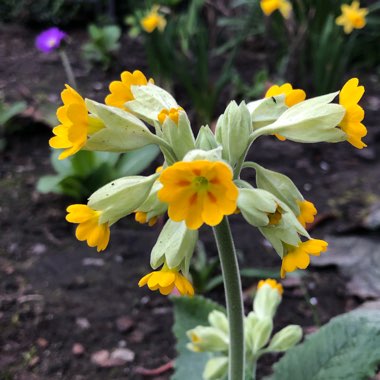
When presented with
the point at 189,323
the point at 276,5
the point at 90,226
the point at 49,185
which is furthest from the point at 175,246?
the point at 276,5

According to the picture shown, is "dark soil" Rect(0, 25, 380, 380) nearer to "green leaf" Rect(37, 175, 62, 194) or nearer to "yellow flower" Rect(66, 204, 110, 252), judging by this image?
"green leaf" Rect(37, 175, 62, 194)

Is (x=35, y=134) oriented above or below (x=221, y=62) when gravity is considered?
below

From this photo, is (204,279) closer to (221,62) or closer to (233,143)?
(233,143)

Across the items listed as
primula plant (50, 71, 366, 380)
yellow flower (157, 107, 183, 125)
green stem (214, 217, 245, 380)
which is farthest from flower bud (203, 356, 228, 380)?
yellow flower (157, 107, 183, 125)

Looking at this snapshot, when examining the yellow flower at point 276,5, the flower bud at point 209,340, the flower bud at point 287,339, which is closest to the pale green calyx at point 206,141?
the flower bud at point 209,340

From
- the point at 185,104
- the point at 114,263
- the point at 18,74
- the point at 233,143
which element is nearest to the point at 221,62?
the point at 185,104

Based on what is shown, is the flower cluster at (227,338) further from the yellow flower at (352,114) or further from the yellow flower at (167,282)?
the yellow flower at (352,114)
